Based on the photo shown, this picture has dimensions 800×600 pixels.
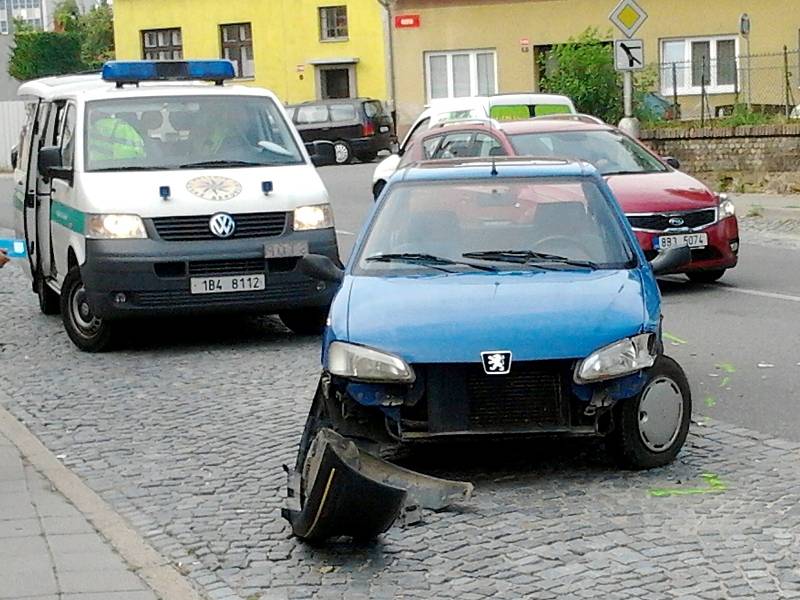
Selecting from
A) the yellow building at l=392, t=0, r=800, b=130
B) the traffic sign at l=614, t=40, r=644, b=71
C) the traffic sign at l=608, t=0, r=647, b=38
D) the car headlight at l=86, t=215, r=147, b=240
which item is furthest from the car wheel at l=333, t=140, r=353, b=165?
the car headlight at l=86, t=215, r=147, b=240

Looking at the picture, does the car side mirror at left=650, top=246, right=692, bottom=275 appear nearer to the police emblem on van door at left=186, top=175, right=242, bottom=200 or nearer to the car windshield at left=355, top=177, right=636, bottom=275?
the car windshield at left=355, top=177, right=636, bottom=275

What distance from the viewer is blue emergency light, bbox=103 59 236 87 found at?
13.0 metres

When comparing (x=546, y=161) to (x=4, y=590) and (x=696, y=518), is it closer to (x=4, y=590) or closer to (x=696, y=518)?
(x=696, y=518)

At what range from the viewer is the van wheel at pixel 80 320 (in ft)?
39.3

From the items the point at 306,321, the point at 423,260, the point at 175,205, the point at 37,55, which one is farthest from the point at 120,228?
the point at 37,55

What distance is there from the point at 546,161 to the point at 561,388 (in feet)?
7.23

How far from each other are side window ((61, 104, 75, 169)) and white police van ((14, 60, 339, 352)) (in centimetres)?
2

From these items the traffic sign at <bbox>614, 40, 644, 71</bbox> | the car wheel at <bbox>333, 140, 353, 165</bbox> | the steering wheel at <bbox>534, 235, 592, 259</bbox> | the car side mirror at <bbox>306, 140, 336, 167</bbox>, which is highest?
the traffic sign at <bbox>614, 40, 644, 71</bbox>

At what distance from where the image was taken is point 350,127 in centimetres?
4266

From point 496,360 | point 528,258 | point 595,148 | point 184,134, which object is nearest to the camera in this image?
point 496,360

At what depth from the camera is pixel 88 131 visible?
12.2 meters

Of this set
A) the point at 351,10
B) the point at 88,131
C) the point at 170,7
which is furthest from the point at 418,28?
the point at 88,131

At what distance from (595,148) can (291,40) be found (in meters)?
38.5

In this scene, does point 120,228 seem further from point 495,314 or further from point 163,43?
point 163,43
